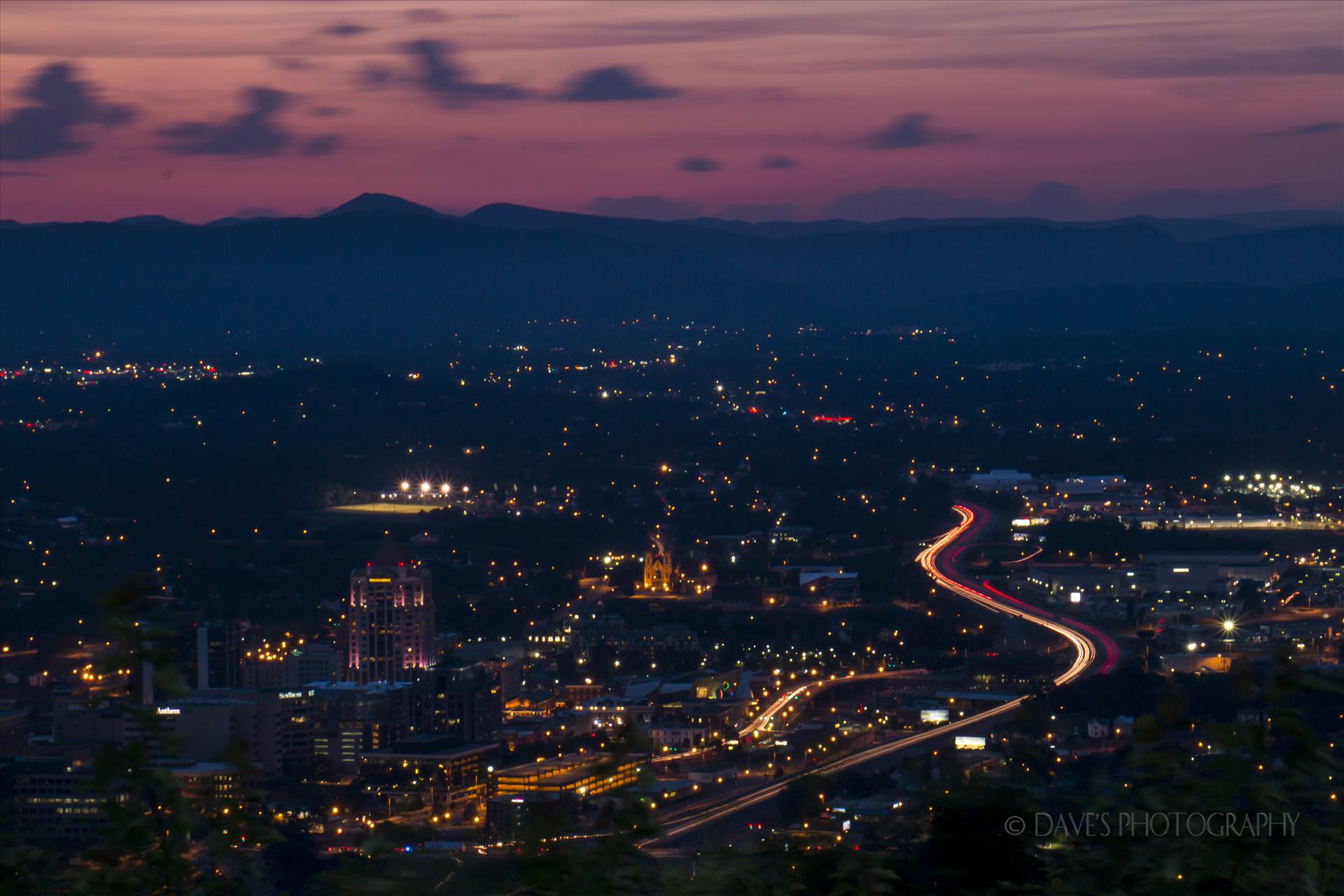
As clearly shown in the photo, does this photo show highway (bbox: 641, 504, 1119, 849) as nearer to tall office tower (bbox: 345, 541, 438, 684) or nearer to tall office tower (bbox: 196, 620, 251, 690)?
tall office tower (bbox: 345, 541, 438, 684)

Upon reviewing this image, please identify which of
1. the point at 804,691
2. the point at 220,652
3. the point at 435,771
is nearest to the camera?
the point at 435,771

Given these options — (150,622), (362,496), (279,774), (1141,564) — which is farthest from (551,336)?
(150,622)

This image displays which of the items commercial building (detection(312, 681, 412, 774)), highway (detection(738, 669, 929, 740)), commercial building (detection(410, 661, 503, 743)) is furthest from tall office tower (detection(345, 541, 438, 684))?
highway (detection(738, 669, 929, 740))

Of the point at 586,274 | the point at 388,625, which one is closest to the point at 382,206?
the point at 586,274

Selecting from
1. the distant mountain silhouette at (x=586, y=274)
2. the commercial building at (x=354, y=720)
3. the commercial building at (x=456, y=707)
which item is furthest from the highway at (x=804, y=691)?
the distant mountain silhouette at (x=586, y=274)

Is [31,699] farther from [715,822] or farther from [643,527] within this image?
[643,527]

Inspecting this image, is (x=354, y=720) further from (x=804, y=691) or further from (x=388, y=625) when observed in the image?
(x=388, y=625)

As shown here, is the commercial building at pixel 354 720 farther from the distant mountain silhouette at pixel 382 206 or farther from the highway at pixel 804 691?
the distant mountain silhouette at pixel 382 206
